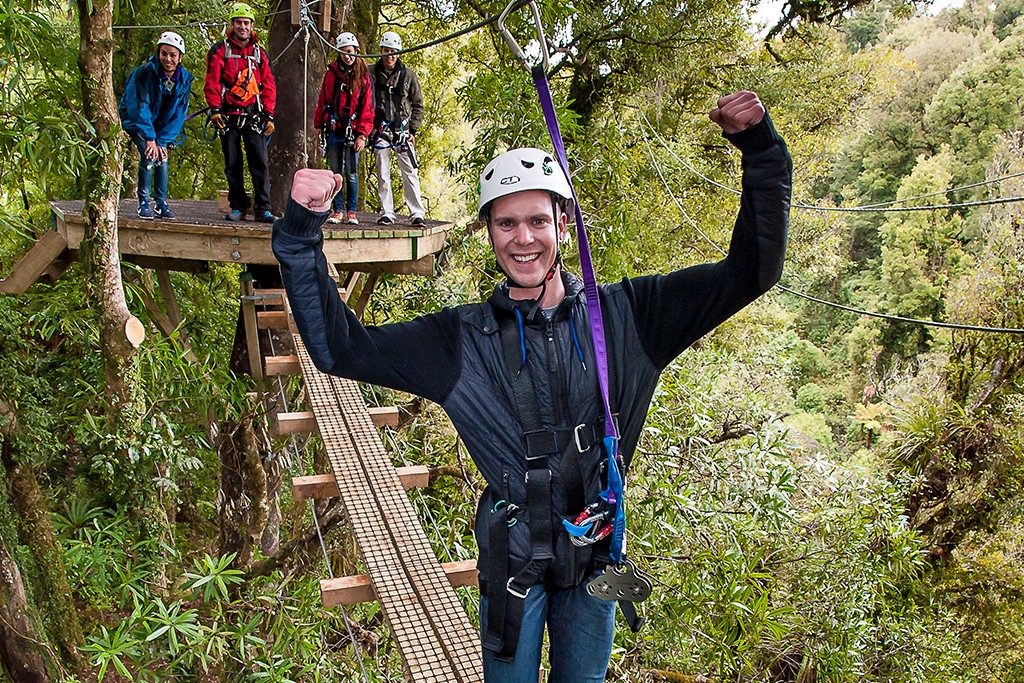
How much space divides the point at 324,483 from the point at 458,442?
2.24 m

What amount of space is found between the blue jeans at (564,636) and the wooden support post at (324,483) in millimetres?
1659

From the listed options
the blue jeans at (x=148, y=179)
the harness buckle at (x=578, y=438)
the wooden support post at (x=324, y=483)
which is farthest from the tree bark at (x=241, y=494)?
the harness buckle at (x=578, y=438)

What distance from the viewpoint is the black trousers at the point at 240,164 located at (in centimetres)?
520

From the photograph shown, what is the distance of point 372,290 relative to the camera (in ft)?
22.0

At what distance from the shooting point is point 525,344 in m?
1.93

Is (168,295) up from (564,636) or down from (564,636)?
up

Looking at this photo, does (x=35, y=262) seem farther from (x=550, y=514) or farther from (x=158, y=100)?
(x=550, y=514)

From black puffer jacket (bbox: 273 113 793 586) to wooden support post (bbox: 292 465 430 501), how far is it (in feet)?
5.55

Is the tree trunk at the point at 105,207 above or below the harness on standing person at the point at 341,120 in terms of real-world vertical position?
below

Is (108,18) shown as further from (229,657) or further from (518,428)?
(229,657)

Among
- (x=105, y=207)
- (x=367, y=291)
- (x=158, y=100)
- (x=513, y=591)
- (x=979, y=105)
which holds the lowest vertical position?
(x=513, y=591)

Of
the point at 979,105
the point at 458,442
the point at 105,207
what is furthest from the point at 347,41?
the point at 979,105

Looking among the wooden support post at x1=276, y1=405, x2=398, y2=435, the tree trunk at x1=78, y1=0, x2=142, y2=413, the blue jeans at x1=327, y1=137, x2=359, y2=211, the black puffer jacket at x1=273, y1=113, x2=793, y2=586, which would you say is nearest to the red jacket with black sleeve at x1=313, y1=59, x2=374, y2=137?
the blue jeans at x1=327, y1=137, x2=359, y2=211

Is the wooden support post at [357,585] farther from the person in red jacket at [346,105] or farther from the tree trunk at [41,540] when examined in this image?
the person in red jacket at [346,105]
